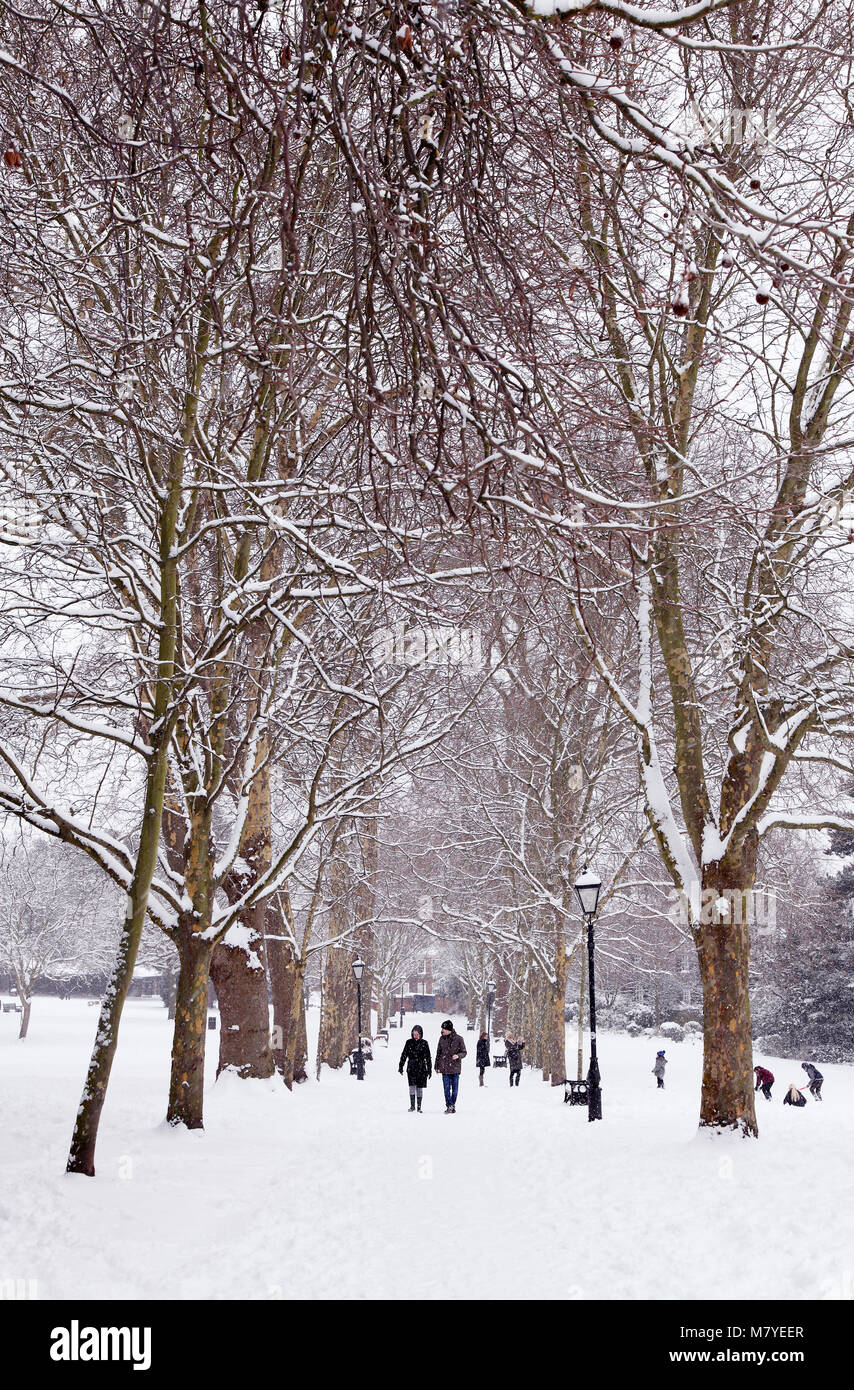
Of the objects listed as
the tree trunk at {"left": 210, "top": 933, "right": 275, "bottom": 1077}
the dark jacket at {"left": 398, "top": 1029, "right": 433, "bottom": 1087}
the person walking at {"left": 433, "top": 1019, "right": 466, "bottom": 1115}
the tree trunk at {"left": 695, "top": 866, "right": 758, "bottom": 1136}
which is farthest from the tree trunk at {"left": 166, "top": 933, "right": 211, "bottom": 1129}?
the person walking at {"left": 433, "top": 1019, "right": 466, "bottom": 1115}

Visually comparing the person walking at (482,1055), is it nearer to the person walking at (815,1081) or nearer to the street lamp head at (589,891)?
the person walking at (815,1081)

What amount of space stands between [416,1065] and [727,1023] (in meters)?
7.96

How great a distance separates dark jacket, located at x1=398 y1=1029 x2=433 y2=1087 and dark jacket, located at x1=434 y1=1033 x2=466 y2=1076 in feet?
0.61

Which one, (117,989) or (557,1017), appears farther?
(557,1017)

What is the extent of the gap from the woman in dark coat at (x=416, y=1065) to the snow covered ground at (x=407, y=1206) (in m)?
2.23

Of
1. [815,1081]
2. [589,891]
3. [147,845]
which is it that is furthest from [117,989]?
[815,1081]

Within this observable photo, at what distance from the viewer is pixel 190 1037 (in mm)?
10320

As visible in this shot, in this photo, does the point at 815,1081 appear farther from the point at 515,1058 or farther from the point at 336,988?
the point at 336,988

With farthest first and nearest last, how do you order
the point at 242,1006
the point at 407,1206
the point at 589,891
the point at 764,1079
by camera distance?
the point at 764,1079 → the point at 589,891 → the point at 242,1006 → the point at 407,1206

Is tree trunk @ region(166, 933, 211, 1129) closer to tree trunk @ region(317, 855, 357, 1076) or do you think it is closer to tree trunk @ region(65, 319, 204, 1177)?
tree trunk @ region(65, 319, 204, 1177)

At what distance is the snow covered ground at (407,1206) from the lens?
18.2 feet

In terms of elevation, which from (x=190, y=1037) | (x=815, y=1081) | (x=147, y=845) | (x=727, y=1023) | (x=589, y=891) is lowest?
(x=815, y=1081)

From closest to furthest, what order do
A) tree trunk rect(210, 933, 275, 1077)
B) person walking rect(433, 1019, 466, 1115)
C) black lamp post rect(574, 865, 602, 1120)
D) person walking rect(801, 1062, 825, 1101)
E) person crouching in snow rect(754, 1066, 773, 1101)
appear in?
tree trunk rect(210, 933, 275, 1077) → black lamp post rect(574, 865, 602, 1120) → person walking rect(433, 1019, 466, 1115) → person crouching in snow rect(754, 1066, 773, 1101) → person walking rect(801, 1062, 825, 1101)

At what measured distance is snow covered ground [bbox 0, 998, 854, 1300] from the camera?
5555 mm
